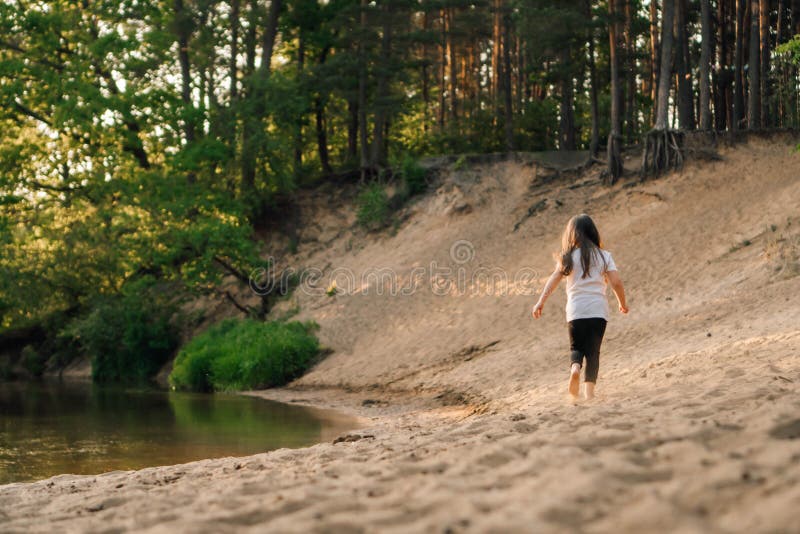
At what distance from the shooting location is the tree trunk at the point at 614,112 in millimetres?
26453

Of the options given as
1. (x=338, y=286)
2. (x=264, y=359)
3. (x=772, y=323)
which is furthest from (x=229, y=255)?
(x=772, y=323)

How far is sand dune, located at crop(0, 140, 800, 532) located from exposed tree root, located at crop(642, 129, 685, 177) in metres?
0.43

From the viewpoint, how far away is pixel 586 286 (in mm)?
9281

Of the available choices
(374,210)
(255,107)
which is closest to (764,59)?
(374,210)

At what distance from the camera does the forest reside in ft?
97.9

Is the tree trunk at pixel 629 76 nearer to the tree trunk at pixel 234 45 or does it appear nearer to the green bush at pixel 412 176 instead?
the green bush at pixel 412 176

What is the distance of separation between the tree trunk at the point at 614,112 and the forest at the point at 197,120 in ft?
2.21

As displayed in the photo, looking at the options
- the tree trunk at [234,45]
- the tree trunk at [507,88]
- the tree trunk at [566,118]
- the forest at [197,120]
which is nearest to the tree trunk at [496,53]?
the forest at [197,120]

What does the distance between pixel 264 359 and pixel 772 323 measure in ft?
42.5

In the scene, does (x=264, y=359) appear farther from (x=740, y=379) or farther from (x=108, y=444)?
(x=740, y=379)

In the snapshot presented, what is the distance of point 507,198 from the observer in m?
29.8

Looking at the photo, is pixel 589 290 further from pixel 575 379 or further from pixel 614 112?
pixel 614 112

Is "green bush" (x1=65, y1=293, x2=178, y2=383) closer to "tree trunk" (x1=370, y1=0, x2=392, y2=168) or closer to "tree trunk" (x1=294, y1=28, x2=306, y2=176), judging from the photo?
"tree trunk" (x1=294, y1=28, x2=306, y2=176)

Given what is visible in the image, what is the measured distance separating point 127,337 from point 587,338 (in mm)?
23186
